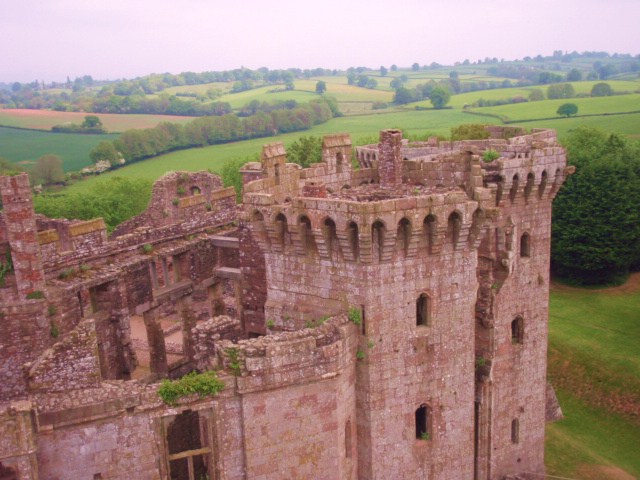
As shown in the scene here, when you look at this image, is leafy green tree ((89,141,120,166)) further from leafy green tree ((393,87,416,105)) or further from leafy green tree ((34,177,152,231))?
leafy green tree ((393,87,416,105))

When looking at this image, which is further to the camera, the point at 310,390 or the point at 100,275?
the point at 100,275

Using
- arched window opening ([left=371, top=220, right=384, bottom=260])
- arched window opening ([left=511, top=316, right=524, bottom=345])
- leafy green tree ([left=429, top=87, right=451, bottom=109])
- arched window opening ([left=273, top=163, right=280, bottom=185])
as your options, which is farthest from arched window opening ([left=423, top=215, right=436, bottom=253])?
leafy green tree ([left=429, top=87, right=451, bottom=109])

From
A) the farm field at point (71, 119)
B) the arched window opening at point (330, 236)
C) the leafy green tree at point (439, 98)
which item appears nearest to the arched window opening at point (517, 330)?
the arched window opening at point (330, 236)

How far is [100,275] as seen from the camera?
2812cm

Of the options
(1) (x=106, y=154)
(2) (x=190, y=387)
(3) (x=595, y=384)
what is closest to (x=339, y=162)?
(2) (x=190, y=387)

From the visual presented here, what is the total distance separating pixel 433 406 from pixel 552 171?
939 cm

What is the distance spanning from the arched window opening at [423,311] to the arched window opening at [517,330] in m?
5.94

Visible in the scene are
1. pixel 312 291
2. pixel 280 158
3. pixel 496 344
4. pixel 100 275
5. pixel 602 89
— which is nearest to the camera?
pixel 312 291

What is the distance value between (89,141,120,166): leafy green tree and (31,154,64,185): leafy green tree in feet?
31.0

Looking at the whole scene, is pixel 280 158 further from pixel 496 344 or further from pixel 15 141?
pixel 15 141

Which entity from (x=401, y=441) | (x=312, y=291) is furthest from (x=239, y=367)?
(x=401, y=441)

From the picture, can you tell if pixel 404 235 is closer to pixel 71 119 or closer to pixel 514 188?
pixel 514 188

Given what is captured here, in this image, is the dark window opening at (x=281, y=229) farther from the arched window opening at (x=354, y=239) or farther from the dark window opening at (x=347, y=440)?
the dark window opening at (x=347, y=440)

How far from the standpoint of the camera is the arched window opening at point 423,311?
20891mm
